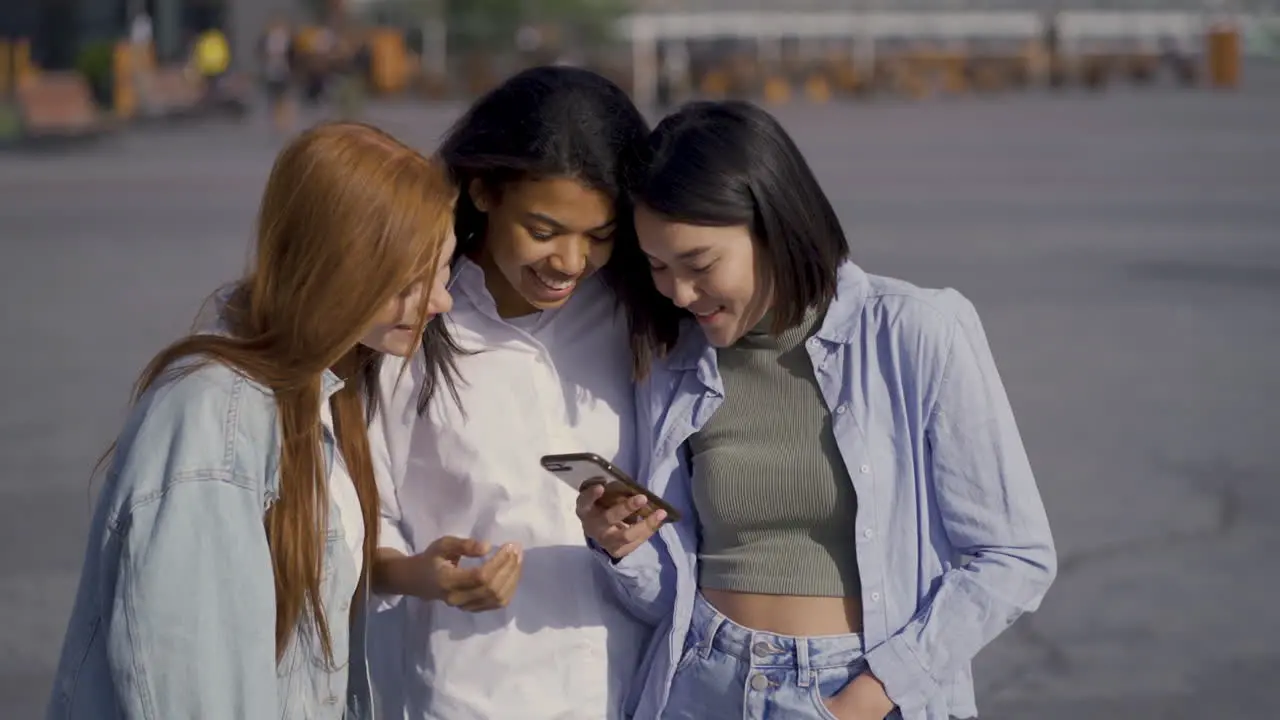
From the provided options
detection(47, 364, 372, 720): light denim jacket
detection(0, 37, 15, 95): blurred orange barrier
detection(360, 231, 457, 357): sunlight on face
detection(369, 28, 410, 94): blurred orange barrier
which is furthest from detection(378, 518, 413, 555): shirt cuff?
detection(369, 28, 410, 94): blurred orange barrier

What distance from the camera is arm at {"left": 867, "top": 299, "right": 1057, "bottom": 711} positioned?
2840 mm

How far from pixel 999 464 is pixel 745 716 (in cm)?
58

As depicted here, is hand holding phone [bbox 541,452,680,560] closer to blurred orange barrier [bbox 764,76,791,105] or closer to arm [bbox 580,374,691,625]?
arm [bbox 580,374,691,625]

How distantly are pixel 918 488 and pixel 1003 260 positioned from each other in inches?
429

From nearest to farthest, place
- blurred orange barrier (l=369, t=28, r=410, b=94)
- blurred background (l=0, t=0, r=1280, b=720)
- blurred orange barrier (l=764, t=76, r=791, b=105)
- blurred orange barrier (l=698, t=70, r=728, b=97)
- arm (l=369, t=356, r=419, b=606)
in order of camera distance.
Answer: arm (l=369, t=356, r=419, b=606)
blurred background (l=0, t=0, r=1280, b=720)
blurred orange barrier (l=764, t=76, r=791, b=105)
blurred orange barrier (l=698, t=70, r=728, b=97)
blurred orange barrier (l=369, t=28, r=410, b=94)

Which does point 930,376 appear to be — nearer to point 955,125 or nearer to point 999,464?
point 999,464

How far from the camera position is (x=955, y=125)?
104ft

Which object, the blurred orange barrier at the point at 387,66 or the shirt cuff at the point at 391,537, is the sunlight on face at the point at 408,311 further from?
the blurred orange barrier at the point at 387,66

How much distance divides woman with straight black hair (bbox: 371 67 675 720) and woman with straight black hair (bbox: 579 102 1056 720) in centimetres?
10

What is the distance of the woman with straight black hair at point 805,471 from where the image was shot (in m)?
2.84

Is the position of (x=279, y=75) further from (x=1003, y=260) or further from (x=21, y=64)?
(x=1003, y=260)

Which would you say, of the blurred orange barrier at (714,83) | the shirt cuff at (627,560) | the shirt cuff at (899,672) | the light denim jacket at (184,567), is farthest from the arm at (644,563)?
the blurred orange barrier at (714,83)

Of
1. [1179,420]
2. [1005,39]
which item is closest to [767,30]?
[1005,39]

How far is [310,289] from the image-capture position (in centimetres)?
248
